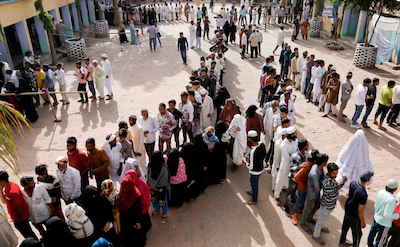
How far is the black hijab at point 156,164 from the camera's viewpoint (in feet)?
15.2

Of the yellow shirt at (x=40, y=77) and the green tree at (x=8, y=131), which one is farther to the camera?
the yellow shirt at (x=40, y=77)

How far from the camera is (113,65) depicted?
46.3 ft

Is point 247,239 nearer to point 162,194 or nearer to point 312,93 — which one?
point 162,194

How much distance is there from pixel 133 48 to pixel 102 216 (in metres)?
14.6

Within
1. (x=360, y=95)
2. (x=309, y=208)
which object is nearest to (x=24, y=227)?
(x=309, y=208)

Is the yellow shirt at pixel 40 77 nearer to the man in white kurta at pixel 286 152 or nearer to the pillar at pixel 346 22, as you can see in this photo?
the man in white kurta at pixel 286 152

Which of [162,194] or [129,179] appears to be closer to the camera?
[129,179]

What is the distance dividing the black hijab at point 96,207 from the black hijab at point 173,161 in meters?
1.28

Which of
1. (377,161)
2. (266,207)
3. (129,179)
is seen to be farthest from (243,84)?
(129,179)

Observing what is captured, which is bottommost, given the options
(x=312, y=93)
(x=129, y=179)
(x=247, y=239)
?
(x=247, y=239)

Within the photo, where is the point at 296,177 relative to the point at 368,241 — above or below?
above

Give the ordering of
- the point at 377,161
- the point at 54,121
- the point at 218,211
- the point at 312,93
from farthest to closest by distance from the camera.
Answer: the point at 312,93 < the point at 54,121 < the point at 377,161 < the point at 218,211

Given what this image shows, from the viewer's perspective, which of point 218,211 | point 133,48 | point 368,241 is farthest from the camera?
point 133,48

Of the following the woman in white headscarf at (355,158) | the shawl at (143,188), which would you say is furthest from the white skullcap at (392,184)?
the shawl at (143,188)
